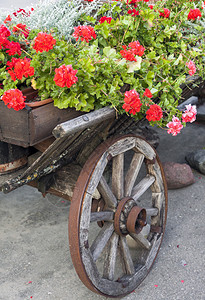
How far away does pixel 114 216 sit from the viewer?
95.4 inches

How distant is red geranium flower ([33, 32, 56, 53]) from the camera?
1.95 metres

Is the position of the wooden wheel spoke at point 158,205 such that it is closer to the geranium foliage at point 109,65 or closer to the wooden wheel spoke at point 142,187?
the wooden wheel spoke at point 142,187

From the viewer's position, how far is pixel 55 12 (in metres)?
2.74

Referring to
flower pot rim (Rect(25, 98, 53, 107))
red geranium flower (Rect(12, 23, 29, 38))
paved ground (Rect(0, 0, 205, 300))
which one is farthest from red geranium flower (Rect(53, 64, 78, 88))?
paved ground (Rect(0, 0, 205, 300))

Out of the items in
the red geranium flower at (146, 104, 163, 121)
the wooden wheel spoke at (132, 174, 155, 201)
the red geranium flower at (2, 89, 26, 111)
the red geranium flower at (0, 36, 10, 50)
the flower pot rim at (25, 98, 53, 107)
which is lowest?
the wooden wheel spoke at (132, 174, 155, 201)

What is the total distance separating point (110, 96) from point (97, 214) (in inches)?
28.4

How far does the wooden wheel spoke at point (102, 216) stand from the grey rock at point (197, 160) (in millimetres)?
2071

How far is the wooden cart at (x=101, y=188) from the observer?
210 cm

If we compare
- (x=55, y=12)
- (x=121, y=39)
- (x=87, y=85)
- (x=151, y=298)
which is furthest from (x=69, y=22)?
(x=151, y=298)

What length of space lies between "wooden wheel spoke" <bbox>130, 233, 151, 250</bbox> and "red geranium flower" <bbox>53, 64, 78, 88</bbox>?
121cm

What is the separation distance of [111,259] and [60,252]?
0.74 meters

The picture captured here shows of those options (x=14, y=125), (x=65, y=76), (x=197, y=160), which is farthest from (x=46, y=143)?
(x=197, y=160)

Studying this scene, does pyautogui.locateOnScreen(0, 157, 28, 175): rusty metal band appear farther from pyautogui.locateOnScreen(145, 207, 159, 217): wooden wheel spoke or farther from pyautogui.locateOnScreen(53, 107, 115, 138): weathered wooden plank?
pyautogui.locateOnScreen(145, 207, 159, 217): wooden wheel spoke

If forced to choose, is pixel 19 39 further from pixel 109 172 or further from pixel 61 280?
pixel 61 280
